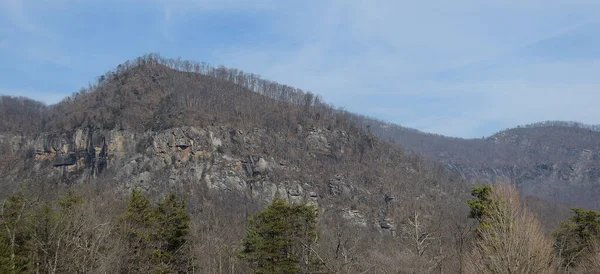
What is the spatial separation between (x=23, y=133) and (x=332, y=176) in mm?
88435

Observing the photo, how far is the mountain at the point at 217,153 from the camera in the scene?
115 m

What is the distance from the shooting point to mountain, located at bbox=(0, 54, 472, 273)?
377 feet

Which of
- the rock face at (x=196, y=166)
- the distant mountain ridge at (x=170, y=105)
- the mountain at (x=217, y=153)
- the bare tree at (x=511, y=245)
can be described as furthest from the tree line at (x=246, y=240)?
the distant mountain ridge at (x=170, y=105)

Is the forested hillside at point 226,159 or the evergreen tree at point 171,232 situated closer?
the evergreen tree at point 171,232

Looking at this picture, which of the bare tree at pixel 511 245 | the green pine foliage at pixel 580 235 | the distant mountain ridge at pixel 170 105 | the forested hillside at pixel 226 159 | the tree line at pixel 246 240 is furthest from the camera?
the distant mountain ridge at pixel 170 105

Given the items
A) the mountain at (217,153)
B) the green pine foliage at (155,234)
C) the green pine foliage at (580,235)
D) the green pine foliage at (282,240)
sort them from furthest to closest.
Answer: the mountain at (217,153) → the green pine foliage at (580,235) → the green pine foliage at (282,240) → the green pine foliage at (155,234)

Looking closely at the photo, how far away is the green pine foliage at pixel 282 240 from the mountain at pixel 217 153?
59950mm

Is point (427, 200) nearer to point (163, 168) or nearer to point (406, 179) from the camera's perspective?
point (406, 179)

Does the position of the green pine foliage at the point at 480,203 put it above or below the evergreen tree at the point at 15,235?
above

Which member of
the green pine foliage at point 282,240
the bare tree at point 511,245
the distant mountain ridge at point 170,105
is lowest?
the green pine foliage at point 282,240

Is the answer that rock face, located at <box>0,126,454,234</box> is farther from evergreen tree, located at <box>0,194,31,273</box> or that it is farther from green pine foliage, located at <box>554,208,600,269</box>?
evergreen tree, located at <box>0,194,31,273</box>

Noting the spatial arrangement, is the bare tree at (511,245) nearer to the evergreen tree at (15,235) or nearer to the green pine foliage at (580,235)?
the green pine foliage at (580,235)

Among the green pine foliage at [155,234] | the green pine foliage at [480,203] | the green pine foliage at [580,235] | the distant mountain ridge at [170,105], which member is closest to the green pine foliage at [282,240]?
the green pine foliage at [155,234]

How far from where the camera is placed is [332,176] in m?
134
